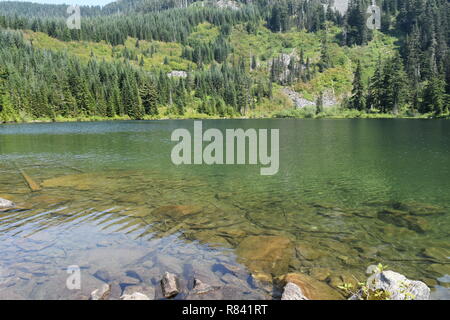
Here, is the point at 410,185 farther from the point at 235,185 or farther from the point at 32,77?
the point at 32,77

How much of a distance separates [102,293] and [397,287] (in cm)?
751

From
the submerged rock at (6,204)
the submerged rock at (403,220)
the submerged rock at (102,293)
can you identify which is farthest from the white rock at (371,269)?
the submerged rock at (6,204)

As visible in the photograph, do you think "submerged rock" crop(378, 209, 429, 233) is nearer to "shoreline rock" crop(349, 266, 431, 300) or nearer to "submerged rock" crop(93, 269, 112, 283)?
"shoreline rock" crop(349, 266, 431, 300)

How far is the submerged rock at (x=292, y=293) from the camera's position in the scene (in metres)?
7.54

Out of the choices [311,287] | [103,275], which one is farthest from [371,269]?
[103,275]

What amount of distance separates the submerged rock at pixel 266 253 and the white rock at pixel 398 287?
285 cm

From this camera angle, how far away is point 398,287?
7.36 metres

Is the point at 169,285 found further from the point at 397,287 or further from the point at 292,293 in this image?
the point at 397,287

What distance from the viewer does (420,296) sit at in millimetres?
7363

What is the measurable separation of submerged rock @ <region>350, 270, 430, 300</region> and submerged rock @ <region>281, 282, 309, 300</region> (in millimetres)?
1390

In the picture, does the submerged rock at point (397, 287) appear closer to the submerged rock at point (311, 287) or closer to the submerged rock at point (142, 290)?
the submerged rock at point (311, 287)

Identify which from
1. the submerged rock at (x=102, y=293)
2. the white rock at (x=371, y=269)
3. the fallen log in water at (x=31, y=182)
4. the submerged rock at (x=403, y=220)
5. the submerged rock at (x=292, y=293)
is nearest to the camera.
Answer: the submerged rock at (x=292, y=293)

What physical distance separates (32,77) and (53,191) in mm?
153480
